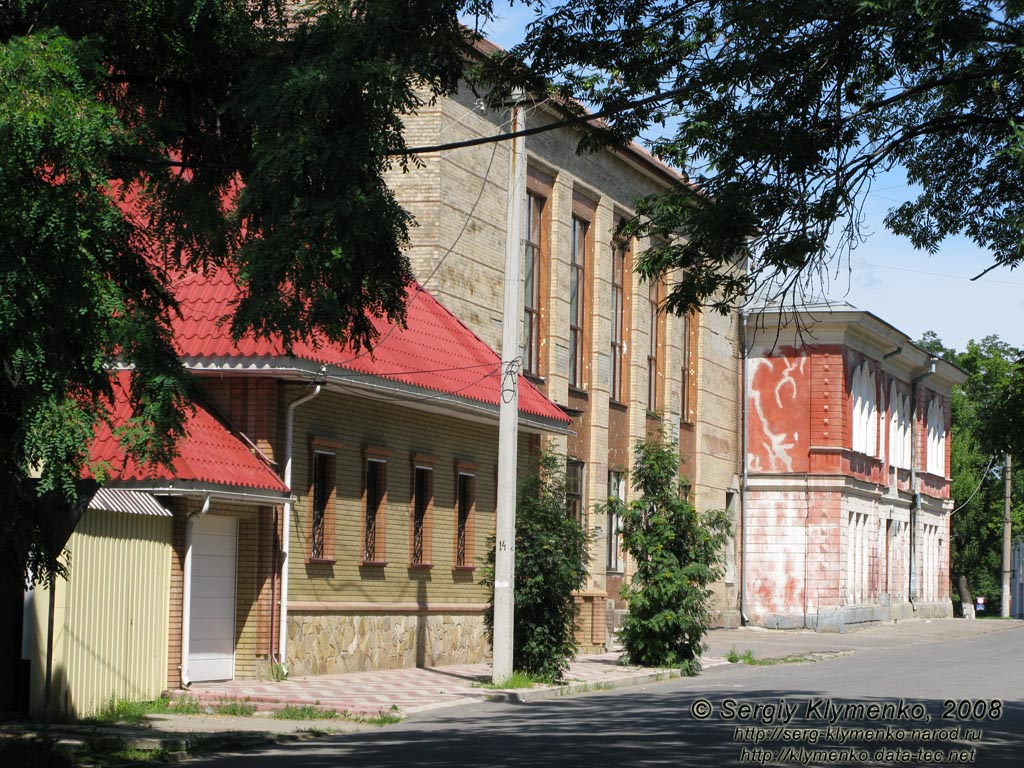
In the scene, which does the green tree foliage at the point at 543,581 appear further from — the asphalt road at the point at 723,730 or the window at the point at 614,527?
the window at the point at 614,527

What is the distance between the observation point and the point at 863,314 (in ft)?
151

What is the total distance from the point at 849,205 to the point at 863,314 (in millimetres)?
35215

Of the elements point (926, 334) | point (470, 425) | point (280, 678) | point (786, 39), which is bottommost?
point (280, 678)

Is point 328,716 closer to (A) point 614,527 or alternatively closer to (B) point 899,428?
(A) point 614,527

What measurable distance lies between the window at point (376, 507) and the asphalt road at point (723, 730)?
472cm

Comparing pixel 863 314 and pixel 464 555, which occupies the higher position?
pixel 863 314

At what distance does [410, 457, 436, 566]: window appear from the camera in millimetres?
26797

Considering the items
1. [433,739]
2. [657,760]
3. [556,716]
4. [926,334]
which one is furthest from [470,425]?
[926,334]

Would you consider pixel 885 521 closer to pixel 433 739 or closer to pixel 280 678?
pixel 280 678

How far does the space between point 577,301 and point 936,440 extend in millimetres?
29759

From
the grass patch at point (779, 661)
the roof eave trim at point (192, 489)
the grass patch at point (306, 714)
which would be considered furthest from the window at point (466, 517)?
the grass patch at point (306, 714)

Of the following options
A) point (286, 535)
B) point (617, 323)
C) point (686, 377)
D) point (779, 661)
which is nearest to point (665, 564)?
point (779, 661)

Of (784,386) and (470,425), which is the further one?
(784,386)

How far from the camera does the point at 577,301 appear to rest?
33.2 meters
